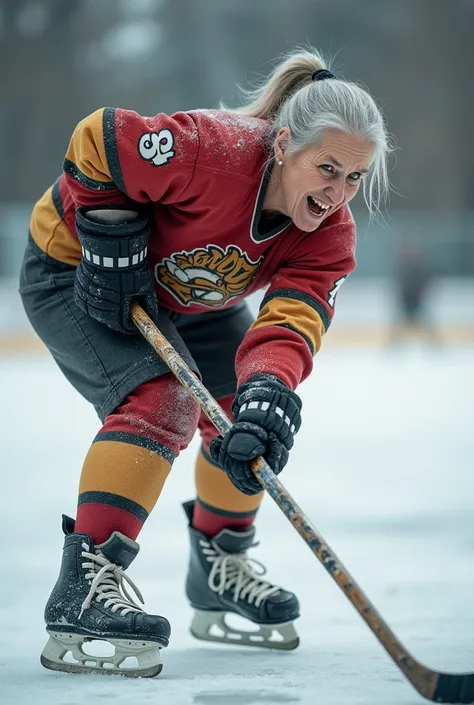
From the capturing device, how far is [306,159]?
5.29 ft

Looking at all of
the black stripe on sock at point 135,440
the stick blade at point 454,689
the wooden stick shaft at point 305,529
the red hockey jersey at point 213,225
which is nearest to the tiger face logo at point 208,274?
the red hockey jersey at point 213,225

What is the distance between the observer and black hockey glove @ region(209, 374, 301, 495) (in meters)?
1.46

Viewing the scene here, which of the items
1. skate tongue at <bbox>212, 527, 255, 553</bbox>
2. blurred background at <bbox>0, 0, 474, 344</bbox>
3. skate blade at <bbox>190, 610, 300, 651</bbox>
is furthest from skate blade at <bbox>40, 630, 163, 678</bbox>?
blurred background at <bbox>0, 0, 474, 344</bbox>

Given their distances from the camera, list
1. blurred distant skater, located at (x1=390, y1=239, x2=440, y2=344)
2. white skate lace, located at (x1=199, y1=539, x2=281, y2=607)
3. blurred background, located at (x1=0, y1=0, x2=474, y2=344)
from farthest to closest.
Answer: blurred background, located at (x1=0, y1=0, x2=474, y2=344) → blurred distant skater, located at (x1=390, y1=239, x2=440, y2=344) → white skate lace, located at (x1=199, y1=539, x2=281, y2=607)

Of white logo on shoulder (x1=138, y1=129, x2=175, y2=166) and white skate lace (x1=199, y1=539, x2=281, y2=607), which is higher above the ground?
white logo on shoulder (x1=138, y1=129, x2=175, y2=166)

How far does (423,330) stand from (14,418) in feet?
14.7

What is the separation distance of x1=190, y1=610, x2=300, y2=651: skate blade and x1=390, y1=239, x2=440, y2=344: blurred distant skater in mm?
6336

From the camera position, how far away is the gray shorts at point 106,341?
1650mm

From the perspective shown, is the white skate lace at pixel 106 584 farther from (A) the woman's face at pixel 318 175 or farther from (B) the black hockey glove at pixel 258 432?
(A) the woman's face at pixel 318 175

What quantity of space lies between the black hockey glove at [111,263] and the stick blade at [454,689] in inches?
29.3

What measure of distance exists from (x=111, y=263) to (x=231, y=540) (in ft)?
2.02

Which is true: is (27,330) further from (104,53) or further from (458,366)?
(104,53)

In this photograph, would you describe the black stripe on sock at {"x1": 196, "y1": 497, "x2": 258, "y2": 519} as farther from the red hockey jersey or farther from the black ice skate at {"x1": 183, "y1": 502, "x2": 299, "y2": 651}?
the red hockey jersey

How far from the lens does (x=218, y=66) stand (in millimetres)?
13117
